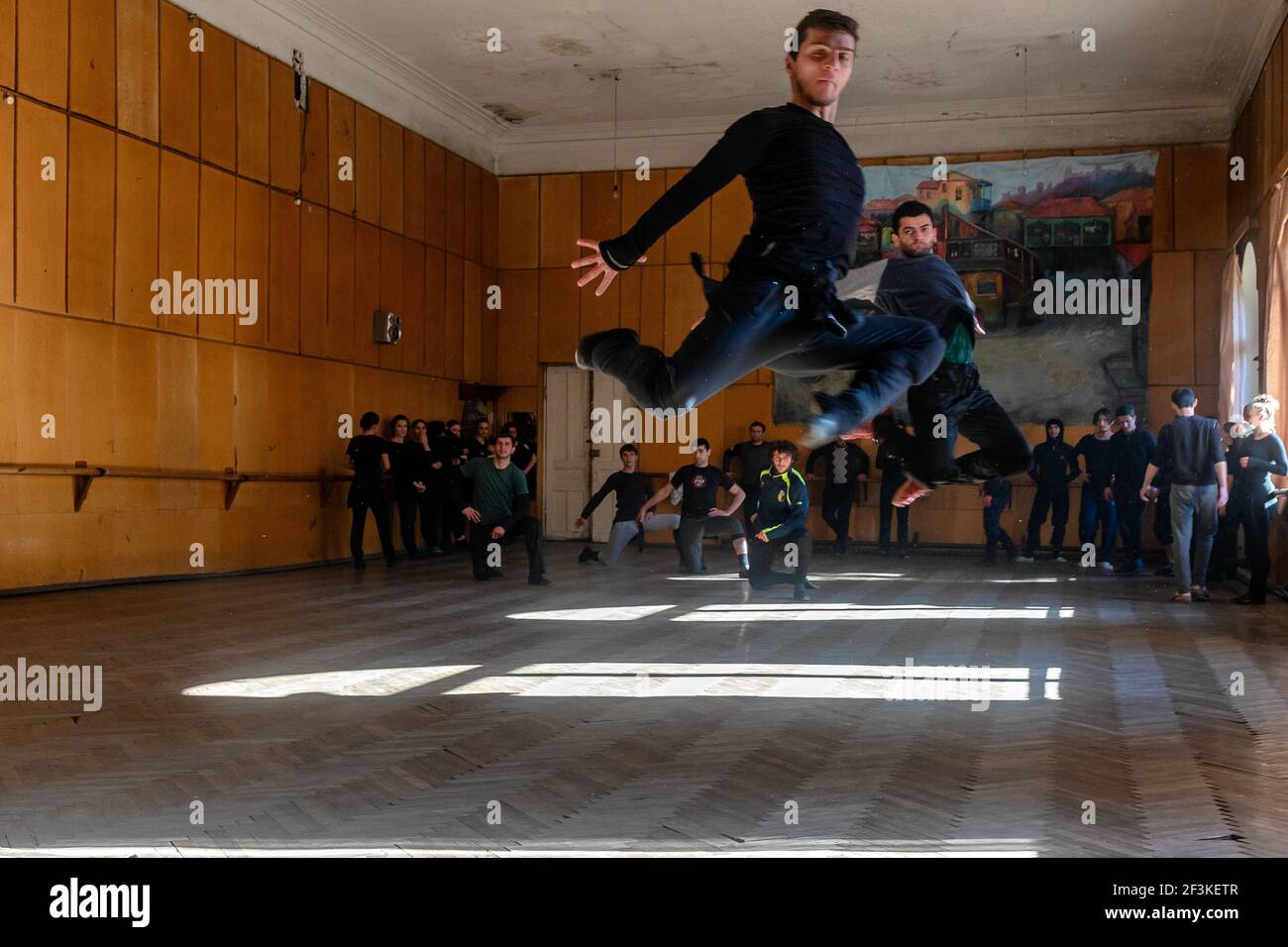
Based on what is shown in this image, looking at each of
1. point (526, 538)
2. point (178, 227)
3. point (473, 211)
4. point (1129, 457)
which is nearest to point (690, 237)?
point (473, 211)

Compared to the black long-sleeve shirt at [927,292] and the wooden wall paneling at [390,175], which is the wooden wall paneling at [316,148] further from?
the black long-sleeve shirt at [927,292]

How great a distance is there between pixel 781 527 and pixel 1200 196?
10356 millimetres

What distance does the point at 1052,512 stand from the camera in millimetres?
18281

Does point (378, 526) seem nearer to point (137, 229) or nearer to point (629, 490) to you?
point (629, 490)

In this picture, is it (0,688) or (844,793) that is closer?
(844,793)

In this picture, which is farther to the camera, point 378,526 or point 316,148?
point 316,148

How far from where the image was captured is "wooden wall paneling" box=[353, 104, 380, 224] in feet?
59.1

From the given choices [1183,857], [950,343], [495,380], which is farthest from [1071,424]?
[950,343]

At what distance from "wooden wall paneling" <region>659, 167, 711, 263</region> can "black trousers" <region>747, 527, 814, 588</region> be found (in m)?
4.24

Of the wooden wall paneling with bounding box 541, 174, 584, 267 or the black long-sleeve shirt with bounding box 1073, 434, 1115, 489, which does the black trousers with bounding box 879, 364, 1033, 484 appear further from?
the wooden wall paneling with bounding box 541, 174, 584, 267

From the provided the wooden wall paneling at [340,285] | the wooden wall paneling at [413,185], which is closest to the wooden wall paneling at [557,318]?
the wooden wall paneling at [413,185]

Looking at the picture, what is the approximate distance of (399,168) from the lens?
19.0 m

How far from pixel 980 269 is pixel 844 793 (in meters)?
2.46

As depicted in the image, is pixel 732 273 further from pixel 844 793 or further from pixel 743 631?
pixel 743 631
